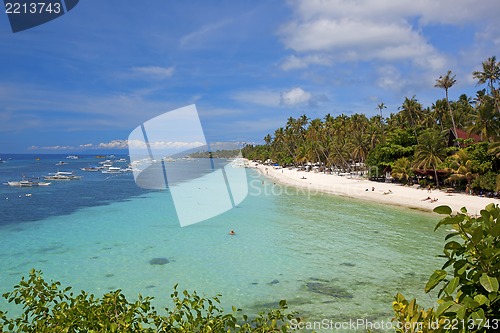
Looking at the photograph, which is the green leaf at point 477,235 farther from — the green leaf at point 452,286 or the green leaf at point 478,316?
the green leaf at point 478,316

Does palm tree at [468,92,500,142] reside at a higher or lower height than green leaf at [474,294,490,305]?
higher

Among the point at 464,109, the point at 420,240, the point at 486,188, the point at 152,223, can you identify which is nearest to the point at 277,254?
the point at 420,240

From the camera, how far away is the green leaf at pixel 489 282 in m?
2.10

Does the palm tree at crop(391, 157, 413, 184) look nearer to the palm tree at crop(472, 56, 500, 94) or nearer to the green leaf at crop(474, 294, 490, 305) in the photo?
the palm tree at crop(472, 56, 500, 94)

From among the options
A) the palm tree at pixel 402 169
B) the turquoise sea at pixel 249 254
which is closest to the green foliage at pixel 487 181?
the turquoise sea at pixel 249 254

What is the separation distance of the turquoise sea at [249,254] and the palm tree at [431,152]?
34.8 feet

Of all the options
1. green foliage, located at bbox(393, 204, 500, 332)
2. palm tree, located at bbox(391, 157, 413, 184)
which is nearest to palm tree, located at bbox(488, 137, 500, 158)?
palm tree, located at bbox(391, 157, 413, 184)

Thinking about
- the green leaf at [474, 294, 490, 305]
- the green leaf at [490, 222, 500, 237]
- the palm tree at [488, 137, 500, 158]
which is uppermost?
the palm tree at [488, 137, 500, 158]

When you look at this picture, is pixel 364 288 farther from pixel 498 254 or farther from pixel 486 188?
pixel 486 188

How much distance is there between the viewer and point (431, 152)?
4406 centimetres

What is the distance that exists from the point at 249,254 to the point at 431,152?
106 ft

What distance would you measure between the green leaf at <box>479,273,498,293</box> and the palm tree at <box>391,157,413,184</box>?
1992 inches

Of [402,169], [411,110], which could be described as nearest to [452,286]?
[402,169]

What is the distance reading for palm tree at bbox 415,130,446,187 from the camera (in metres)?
43.6
